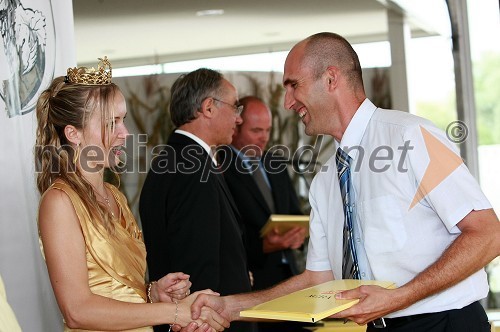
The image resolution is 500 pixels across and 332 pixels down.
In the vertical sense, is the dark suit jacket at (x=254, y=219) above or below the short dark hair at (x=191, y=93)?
below

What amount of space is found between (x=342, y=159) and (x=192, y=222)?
2.98 ft

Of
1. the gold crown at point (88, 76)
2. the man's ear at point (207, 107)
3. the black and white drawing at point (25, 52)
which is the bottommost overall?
the man's ear at point (207, 107)

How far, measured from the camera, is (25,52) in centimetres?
290

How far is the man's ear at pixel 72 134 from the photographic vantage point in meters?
2.50

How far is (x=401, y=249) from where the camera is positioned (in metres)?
2.43

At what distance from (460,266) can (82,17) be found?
3.62 metres

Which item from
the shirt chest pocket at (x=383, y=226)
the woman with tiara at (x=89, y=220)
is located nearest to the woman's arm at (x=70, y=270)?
the woman with tiara at (x=89, y=220)

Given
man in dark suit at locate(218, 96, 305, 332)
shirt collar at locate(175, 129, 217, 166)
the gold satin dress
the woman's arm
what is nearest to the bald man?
the gold satin dress

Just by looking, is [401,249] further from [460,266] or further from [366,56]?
[366,56]

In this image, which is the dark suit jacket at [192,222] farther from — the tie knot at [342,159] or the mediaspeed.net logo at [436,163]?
the mediaspeed.net logo at [436,163]

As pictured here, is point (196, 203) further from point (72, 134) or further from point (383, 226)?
point (383, 226)

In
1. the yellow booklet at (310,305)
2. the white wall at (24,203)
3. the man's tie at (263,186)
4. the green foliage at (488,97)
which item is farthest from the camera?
the green foliage at (488,97)

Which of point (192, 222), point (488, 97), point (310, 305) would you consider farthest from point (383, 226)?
point (488, 97)

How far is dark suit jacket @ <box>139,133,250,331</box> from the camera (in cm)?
326
